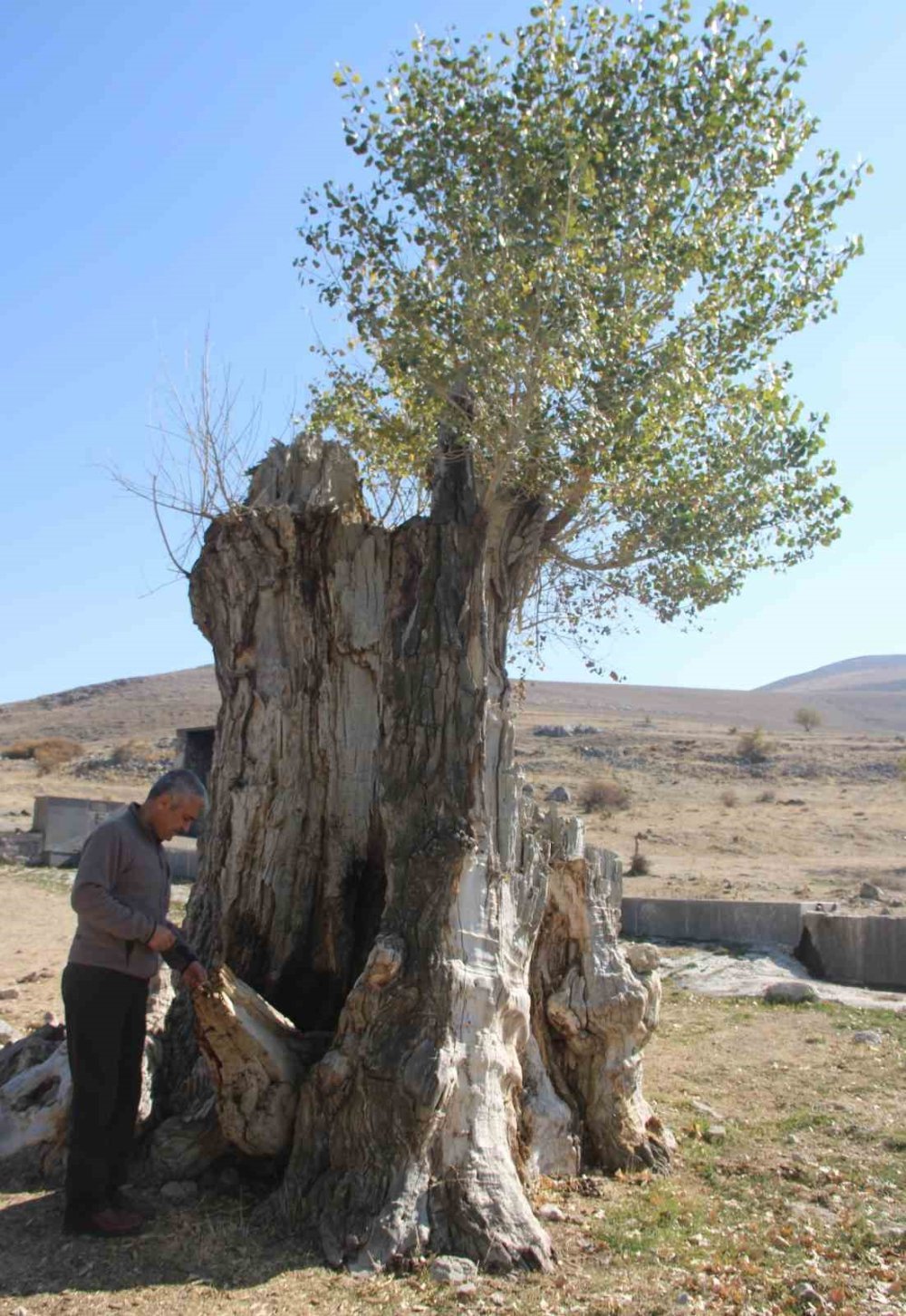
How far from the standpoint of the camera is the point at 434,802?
18.9ft

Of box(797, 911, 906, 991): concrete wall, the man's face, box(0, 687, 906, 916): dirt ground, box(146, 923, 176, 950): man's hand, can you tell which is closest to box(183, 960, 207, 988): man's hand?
box(146, 923, 176, 950): man's hand

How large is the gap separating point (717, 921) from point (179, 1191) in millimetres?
10063

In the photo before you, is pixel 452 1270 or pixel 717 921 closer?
pixel 452 1270

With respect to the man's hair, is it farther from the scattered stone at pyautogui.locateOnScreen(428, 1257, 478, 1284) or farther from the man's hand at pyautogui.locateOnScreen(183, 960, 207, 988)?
the scattered stone at pyautogui.locateOnScreen(428, 1257, 478, 1284)

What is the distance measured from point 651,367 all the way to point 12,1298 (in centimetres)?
527

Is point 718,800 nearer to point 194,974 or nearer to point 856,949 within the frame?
point 856,949

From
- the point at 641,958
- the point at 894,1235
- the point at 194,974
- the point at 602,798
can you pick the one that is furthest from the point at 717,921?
the point at 602,798

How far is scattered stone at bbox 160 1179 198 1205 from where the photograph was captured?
5.48 metres

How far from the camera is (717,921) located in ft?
47.9

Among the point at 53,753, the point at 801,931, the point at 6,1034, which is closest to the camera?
the point at 6,1034

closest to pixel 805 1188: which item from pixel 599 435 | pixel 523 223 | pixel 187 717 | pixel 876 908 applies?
pixel 599 435

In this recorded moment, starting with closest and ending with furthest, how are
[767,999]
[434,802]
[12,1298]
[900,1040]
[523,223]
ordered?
[12,1298], [434,802], [523,223], [900,1040], [767,999]

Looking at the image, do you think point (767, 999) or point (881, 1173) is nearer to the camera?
point (881, 1173)

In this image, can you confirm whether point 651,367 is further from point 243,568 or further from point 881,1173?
point 881,1173
